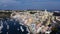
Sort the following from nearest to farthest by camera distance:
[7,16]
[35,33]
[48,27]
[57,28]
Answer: [57,28], [48,27], [35,33], [7,16]

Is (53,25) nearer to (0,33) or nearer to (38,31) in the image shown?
(38,31)

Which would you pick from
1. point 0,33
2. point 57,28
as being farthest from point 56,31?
point 0,33

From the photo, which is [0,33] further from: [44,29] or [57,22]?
[57,22]

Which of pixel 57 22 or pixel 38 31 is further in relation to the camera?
pixel 38 31

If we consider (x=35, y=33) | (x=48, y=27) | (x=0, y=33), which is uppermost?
(x=48, y=27)

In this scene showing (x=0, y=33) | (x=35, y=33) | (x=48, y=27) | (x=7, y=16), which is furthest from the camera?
(x=7, y=16)

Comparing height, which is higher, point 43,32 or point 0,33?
point 43,32

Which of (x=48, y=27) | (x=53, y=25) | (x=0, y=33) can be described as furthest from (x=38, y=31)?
(x=0, y=33)

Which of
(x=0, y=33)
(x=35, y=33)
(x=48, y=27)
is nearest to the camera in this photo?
(x=48, y=27)

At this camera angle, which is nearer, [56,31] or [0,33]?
[56,31]
